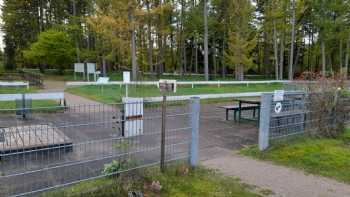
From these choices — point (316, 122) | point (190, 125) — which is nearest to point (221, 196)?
point (190, 125)

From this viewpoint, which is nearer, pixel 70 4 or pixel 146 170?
pixel 146 170

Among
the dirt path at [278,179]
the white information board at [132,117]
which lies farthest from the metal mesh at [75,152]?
the dirt path at [278,179]

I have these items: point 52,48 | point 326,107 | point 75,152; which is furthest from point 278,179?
point 52,48

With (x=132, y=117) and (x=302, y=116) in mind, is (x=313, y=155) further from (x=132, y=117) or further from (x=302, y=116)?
(x=132, y=117)

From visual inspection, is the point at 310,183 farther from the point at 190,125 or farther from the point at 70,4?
the point at 70,4

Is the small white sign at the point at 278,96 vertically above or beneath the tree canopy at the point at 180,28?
beneath

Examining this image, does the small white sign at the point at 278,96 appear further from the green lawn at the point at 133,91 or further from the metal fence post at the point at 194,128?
the green lawn at the point at 133,91

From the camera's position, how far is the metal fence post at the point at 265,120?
19.2ft

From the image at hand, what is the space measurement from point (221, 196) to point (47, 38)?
91.5 feet

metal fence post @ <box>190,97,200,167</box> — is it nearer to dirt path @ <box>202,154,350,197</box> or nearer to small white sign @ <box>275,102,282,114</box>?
dirt path @ <box>202,154,350,197</box>

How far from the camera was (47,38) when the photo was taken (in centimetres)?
2808

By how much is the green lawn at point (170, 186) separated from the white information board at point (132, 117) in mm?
587

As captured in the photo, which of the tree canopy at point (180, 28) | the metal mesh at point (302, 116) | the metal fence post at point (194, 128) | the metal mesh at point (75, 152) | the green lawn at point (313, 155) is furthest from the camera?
the tree canopy at point (180, 28)

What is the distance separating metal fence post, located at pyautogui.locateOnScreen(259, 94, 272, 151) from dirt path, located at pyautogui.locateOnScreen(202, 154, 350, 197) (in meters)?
0.56
